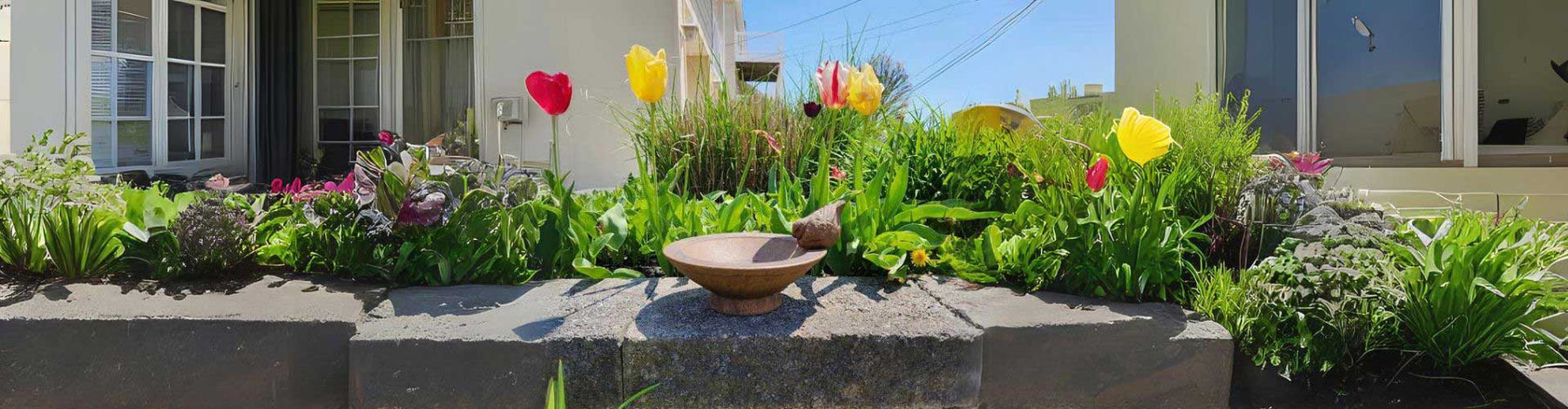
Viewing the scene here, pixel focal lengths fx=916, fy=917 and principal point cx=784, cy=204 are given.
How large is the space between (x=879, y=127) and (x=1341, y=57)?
3.49 m

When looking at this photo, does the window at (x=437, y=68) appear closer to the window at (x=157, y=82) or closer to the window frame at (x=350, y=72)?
the window frame at (x=350, y=72)

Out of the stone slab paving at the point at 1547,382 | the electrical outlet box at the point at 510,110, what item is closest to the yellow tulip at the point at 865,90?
the stone slab paving at the point at 1547,382

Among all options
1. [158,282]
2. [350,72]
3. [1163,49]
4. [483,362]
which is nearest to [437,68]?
[350,72]

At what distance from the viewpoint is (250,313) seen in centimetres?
205

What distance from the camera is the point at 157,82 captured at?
16.3 ft

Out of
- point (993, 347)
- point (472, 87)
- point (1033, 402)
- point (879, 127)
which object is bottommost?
point (1033, 402)

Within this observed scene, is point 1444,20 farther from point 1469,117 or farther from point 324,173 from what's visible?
point 324,173

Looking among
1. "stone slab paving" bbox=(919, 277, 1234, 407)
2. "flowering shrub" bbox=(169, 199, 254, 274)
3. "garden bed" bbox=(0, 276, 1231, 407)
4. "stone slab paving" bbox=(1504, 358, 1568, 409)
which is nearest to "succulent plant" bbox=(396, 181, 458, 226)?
"garden bed" bbox=(0, 276, 1231, 407)

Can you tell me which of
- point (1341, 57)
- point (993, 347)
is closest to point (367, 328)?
point (993, 347)

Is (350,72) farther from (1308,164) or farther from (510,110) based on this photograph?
(1308,164)

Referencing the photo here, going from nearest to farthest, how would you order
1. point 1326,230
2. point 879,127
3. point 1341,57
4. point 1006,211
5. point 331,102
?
Result: point 1326,230 → point 1006,211 → point 879,127 → point 1341,57 → point 331,102

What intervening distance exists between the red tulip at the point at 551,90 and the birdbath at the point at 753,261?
0.47 m

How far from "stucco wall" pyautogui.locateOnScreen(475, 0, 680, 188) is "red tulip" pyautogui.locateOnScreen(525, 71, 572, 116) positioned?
2.75 m

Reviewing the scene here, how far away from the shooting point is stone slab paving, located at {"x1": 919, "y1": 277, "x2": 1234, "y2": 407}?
196cm
